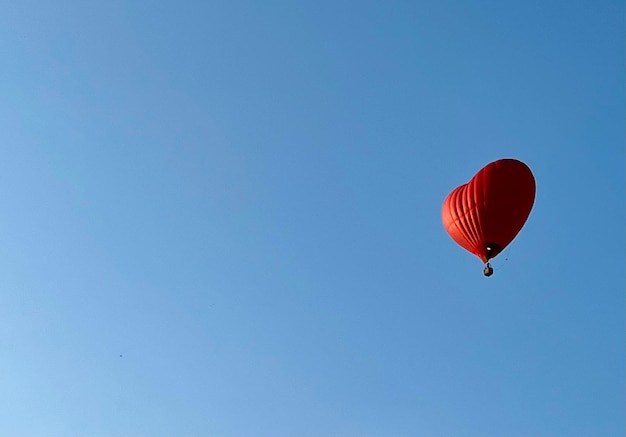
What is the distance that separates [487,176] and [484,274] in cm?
325

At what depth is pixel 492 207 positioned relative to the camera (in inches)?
976

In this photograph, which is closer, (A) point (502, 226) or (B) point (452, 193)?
(A) point (502, 226)

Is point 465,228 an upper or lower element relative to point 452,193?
lower

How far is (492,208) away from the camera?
81.4 ft

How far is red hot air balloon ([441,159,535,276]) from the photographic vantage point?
24891 mm

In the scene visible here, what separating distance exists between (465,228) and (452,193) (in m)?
1.70

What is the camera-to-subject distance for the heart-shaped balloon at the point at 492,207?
2489 cm

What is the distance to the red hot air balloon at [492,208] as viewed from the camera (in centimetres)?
2489

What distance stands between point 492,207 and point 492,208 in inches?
1.3

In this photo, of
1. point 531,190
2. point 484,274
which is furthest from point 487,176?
point 484,274

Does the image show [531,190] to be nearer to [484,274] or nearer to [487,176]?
[487,176]

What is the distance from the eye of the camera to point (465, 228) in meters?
25.5

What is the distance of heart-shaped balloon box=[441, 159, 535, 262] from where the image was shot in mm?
24891

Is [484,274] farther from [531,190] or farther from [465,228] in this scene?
[531,190]
